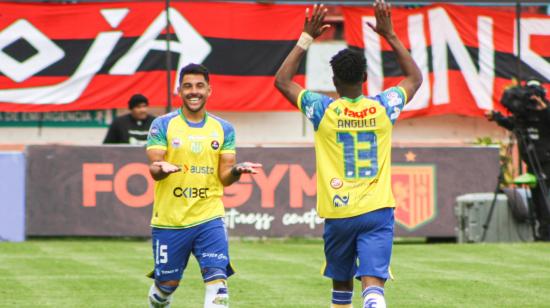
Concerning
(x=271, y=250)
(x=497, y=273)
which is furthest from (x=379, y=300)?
(x=271, y=250)

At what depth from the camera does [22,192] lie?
18000 mm

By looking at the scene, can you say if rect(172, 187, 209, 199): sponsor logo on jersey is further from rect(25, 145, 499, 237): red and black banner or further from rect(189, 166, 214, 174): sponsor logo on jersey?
rect(25, 145, 499, 237): red and black banner

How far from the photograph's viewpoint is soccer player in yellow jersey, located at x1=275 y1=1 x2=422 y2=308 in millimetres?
8156

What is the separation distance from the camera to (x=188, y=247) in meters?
9.21

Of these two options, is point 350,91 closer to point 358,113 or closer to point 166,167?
point 358,113

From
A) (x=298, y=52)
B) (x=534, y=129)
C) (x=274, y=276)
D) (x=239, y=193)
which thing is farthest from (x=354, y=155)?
(x=534, y=129)

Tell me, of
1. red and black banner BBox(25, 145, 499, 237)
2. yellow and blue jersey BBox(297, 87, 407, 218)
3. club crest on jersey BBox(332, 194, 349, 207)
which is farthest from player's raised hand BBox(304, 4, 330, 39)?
red and black banner BBox(25, 145, 499, 237)

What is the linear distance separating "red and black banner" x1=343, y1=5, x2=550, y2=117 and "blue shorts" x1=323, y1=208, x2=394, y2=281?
13.0 m

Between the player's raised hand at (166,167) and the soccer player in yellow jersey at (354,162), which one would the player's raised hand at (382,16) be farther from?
the player's raised hand at (166,167)

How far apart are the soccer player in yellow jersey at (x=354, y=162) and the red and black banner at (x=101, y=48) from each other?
12403mm

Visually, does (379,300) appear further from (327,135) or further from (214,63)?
(214,63)

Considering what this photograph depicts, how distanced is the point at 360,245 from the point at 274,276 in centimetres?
546

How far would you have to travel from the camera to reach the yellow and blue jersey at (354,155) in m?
8.23

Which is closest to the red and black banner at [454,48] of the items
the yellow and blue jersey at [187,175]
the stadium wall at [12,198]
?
the stadium wall at [12,198]
